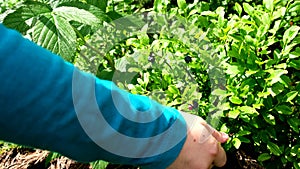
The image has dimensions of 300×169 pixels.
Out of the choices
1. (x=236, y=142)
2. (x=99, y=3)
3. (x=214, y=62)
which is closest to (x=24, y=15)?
(x=99, y=3)

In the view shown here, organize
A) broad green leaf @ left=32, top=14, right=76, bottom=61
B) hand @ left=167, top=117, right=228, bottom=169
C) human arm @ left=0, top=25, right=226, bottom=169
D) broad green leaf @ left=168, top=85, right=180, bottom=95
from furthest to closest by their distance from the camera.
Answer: broad green leaf @ left=168, top=85, right=180, bottom=95 < broad green leaf @ left=32, top=14, right=76, bottom=61 < hand @ left=167, top=117, right=228, bottom=169 < human arm @ left=0, top=25, right=226, bottom=169

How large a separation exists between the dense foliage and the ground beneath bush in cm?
12

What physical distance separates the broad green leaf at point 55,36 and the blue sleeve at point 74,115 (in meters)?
0.63

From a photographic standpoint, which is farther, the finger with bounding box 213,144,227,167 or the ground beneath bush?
the ground beneath bush

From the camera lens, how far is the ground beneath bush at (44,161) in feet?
6.61

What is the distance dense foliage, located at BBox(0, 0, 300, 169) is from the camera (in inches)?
67.4

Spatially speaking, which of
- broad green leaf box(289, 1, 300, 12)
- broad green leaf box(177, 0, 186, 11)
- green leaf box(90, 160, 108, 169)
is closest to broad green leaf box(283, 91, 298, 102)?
broad green leaf box(289, 1, 300, 12)

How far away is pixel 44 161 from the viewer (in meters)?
2.47

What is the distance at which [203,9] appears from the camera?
204 centimetres

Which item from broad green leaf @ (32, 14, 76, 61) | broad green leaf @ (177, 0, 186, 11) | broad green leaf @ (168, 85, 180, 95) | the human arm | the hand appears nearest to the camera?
the human arm

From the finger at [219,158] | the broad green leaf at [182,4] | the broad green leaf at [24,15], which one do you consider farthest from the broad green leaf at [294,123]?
the broad green leaf at [24,15]

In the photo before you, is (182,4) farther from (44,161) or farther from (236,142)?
(44,161)

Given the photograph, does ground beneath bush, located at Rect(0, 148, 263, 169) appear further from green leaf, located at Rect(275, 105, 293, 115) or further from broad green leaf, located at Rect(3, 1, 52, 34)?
broad green leaf, located at Rect(3, 1, 52, 34)

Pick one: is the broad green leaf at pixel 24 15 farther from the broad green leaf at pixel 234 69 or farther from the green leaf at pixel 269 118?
the green leaf at pixel 269 118
